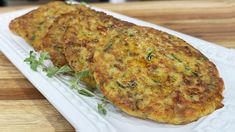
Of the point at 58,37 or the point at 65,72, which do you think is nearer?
the point at 65,72

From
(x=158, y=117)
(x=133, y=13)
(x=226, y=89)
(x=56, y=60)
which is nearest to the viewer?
(x=158, y=117)

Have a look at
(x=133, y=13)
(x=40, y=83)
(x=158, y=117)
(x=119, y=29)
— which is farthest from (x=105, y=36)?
(x=133, y=13)

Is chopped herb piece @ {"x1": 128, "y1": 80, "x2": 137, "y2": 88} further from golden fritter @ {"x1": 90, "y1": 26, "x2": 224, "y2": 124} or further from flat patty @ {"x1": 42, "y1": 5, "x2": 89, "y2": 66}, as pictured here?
flat patty @ {"x1": 42, "y1": 5, "x2": 89, "y2": 66}

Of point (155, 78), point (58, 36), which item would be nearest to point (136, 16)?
point (58, 36)

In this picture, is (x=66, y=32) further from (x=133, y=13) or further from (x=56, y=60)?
(x=133, y=13)

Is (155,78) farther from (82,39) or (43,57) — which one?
(43,57)

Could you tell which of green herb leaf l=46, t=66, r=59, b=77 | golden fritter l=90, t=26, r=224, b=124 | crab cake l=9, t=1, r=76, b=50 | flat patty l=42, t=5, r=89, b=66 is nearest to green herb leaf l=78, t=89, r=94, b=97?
golden fritter l=90, t=26, r=224, b=124
